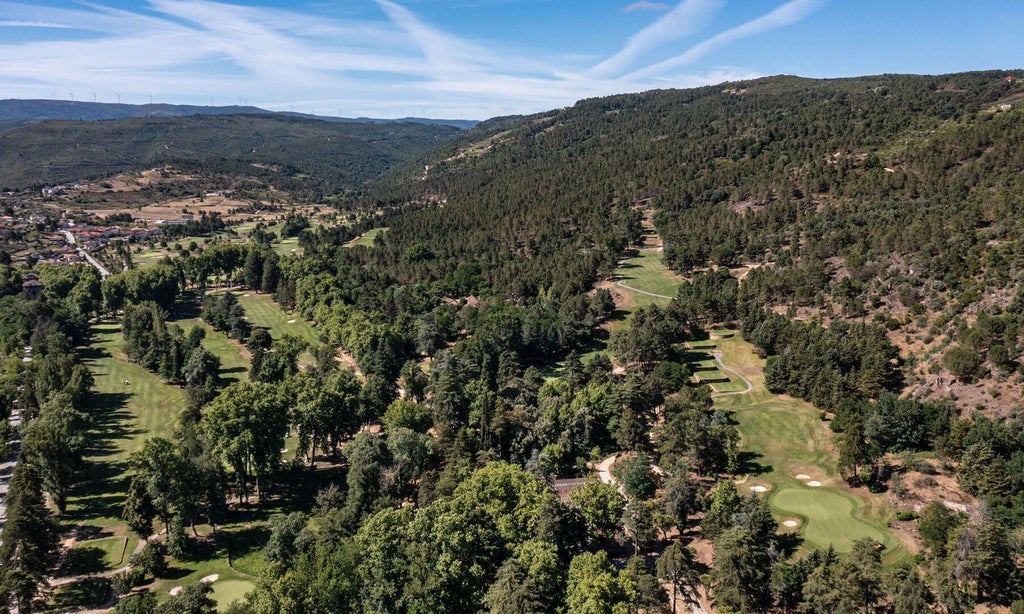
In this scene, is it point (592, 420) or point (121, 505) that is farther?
point (592, 420)

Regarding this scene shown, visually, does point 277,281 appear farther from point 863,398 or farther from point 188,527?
point 863,398

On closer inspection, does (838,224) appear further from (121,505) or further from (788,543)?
(121,505)

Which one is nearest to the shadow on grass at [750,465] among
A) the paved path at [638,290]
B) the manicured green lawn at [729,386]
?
the manicured green lawn at [729,386]

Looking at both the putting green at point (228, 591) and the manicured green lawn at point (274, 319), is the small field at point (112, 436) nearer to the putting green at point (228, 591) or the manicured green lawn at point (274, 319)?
the putting green at point (228, 591)

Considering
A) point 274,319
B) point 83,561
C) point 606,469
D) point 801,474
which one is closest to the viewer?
point 83,561

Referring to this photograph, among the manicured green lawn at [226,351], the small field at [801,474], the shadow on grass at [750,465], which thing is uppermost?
the small field at [801,474]

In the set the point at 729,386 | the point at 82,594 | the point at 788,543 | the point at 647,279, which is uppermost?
the point at 647,279

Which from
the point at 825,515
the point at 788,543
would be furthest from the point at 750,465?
the point at 788,543

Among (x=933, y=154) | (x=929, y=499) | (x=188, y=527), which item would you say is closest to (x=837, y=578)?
(x=929, y=499)
